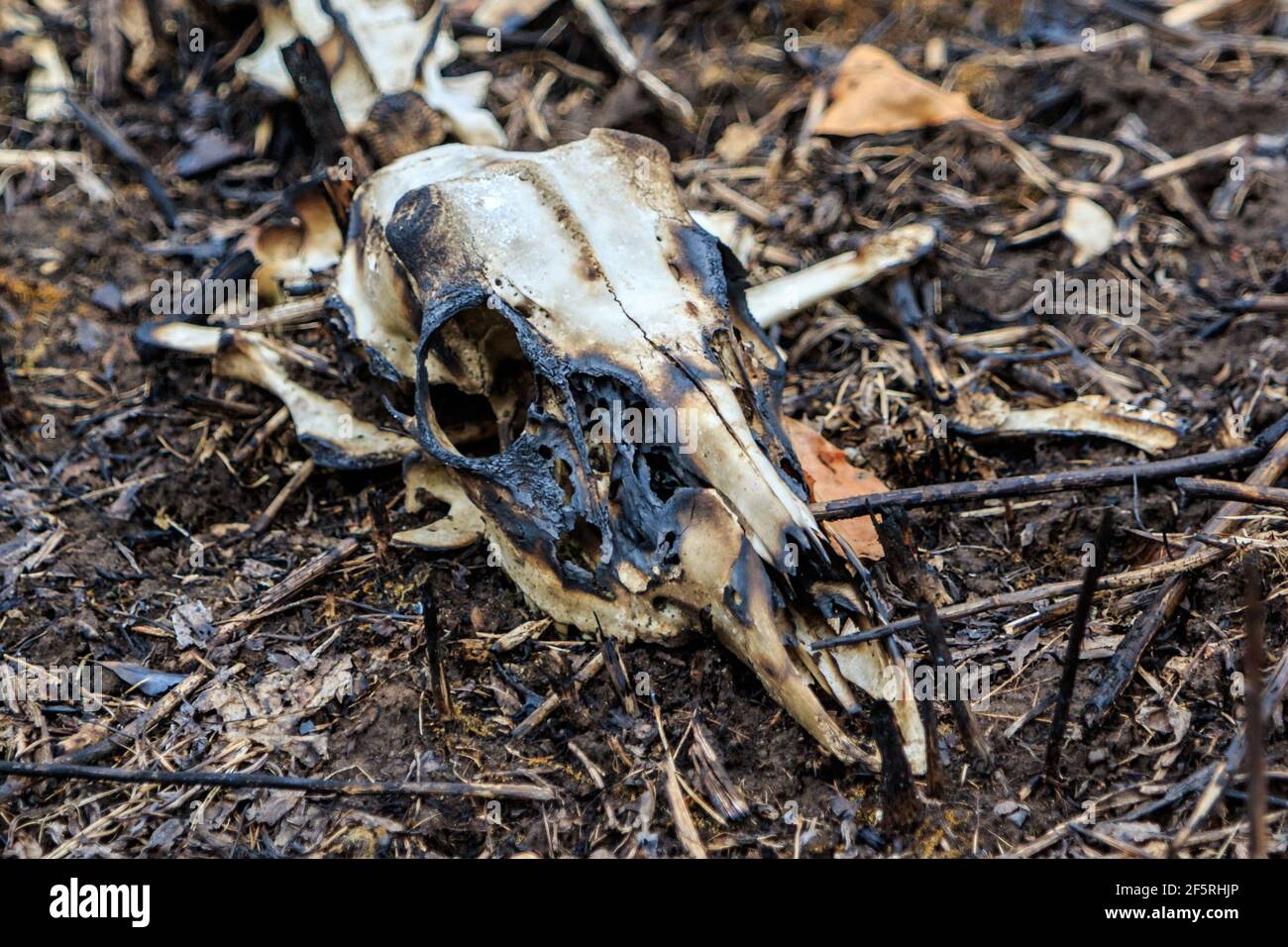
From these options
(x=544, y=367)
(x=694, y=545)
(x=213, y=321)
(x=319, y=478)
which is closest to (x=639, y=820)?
(x=694, y=545)

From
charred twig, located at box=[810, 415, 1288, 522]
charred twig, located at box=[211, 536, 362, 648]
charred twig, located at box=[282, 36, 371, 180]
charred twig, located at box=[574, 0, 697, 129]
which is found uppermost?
charred twig, located at box=[574, 0, 697, 129]

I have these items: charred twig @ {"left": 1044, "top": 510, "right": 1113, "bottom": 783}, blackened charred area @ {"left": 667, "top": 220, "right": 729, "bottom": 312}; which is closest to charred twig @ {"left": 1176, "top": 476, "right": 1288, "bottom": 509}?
charred twig @ {"left": 1044, "top": 510, "right": 1113, "bottom": 783}

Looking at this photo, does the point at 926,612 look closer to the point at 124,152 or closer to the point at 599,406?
the point at 599,406

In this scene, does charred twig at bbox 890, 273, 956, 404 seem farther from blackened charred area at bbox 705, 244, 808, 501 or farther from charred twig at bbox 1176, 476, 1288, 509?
charred twig at bbox 1176, 476, 1288, 509

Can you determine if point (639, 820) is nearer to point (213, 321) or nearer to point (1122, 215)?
point (213, 321)

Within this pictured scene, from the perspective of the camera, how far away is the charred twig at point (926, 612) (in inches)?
125

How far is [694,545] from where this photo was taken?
3389mm

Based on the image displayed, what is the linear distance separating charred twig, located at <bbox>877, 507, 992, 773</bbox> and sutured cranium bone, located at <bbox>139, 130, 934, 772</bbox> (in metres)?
0.14

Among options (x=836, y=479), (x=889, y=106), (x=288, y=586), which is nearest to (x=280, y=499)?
(x=288, y=586)

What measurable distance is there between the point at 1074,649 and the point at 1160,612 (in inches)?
28.7

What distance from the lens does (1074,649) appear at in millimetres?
3105

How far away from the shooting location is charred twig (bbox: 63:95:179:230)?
6465 millimetres

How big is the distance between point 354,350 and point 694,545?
1933 mm

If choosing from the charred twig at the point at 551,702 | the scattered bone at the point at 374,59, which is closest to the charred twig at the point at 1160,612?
the charred twig at the point at 551,702
